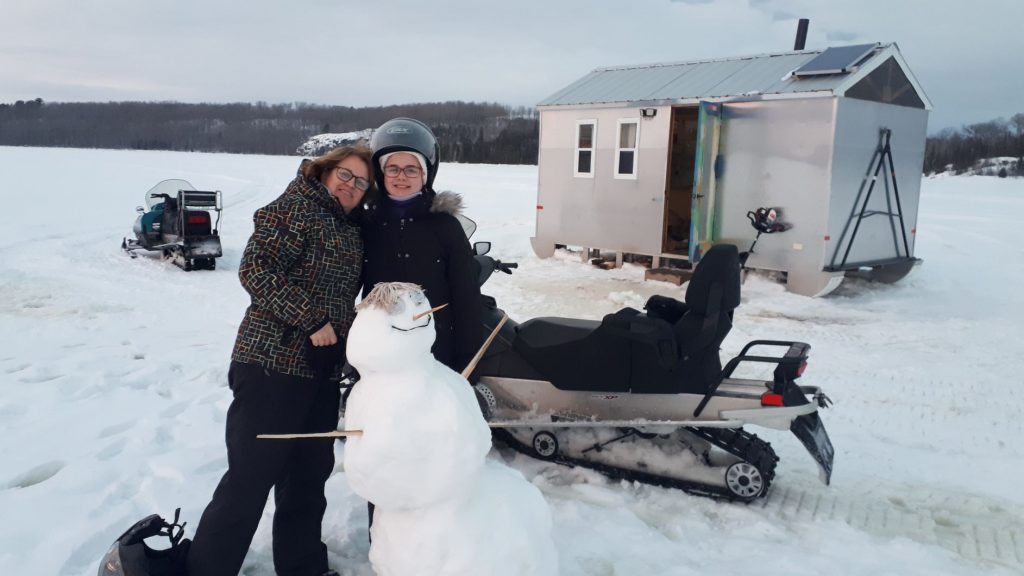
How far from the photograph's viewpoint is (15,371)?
4.89 meters

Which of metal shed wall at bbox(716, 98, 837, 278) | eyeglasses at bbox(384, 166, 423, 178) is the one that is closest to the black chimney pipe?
metal shed wall at bbox(716, 98, 837, 278)

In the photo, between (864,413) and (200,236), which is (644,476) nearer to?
(864,413)

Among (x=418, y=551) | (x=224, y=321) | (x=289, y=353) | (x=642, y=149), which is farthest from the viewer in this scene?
(x=642, y=149)

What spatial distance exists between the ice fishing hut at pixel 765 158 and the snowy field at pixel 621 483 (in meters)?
0.57

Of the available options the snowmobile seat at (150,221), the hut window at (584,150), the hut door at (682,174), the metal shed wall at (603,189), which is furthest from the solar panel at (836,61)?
the snowmobile seat at (150,221)

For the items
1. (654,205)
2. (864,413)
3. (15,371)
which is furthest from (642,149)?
(15,371)

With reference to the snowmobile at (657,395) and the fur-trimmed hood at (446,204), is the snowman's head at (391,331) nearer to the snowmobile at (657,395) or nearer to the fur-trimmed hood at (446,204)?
the fur-trimmed hood at (446,204)

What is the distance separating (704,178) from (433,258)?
643 cm

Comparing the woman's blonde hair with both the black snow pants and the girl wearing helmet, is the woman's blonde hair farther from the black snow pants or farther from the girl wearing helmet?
the black snow pants

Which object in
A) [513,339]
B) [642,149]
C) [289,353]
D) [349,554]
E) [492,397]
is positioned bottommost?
[349,554]

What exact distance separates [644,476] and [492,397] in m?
0.83

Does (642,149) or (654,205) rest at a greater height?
(642,149)

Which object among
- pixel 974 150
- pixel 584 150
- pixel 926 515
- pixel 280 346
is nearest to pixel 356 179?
pixel 280 346

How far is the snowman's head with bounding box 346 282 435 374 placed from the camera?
1910mm
